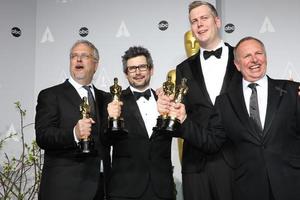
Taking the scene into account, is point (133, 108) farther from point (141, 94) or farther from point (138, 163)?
point (138, 163)

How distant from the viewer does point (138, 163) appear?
2.36m

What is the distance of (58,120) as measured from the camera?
237 cm

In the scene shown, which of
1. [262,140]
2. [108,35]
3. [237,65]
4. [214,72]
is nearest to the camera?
[262,140]

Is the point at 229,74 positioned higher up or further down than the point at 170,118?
higher up

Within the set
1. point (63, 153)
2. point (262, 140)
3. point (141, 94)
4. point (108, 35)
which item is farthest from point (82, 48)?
point (108, 35)

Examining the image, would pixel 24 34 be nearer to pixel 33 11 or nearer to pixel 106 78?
pixel 33 11

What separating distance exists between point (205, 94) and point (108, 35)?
6.89 feet

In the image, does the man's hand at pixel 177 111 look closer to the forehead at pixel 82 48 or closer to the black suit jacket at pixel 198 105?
the black suit jacket at pixel 198 105

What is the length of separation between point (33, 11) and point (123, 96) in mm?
2265

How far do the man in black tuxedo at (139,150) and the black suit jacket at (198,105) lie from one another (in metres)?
0.16

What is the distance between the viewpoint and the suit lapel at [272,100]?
6.79 ft

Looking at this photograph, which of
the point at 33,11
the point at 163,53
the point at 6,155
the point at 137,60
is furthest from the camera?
the point at 33,11

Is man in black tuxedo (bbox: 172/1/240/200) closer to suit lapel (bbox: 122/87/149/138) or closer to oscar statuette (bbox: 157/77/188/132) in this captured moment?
oscar statuette (bbox: 157/77/188/132)

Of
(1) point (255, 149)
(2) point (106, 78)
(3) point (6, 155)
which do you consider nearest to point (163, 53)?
(2) point (106, 78)
